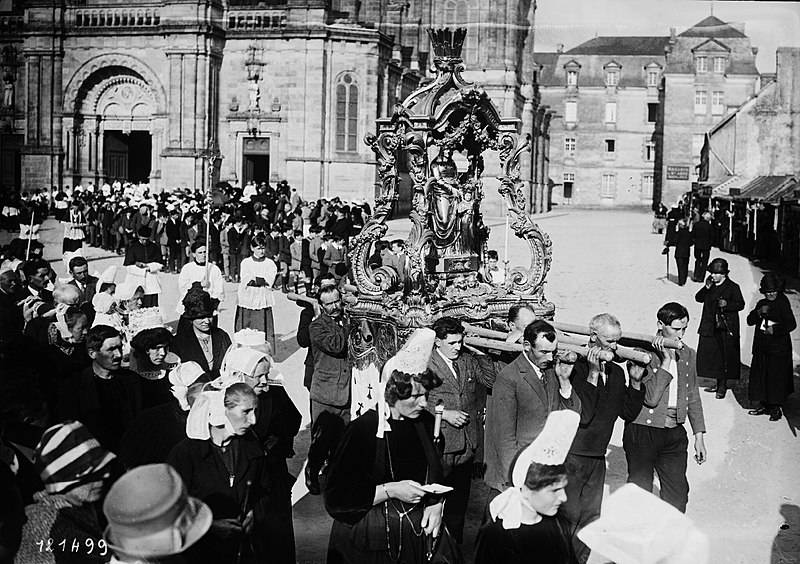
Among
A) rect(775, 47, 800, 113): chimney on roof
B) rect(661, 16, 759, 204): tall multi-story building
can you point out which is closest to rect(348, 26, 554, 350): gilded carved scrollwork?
rect(775, 47, 800, 113): chimney on roof

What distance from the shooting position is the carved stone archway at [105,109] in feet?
127

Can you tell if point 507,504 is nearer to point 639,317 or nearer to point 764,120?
point 639,317

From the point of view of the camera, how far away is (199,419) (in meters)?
5.12

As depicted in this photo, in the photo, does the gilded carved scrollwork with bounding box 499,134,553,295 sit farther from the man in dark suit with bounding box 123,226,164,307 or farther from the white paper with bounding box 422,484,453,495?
the man in dark suit with bounding box 123,226,164,307

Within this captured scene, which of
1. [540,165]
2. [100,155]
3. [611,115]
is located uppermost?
[611,115]

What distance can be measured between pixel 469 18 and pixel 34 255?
45.7 metres

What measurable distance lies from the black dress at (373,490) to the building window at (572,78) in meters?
75.2

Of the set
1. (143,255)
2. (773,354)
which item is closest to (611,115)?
(143,255)

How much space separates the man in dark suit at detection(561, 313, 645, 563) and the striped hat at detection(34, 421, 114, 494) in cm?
334

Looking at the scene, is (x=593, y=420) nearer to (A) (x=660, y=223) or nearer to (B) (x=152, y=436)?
(B) (x=152, y=436)

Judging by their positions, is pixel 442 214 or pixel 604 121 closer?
pixel 442 214

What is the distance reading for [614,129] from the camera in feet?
256

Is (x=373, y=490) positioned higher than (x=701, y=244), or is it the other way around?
(x=701, y=244)

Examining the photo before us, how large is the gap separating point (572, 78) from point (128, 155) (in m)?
44.5
